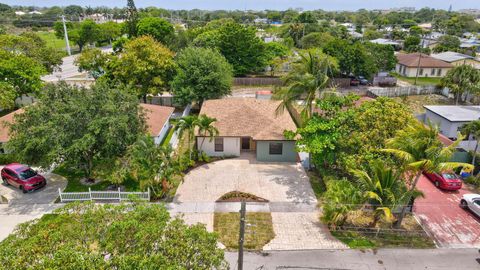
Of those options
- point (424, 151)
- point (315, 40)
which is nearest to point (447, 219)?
point (424, 151)

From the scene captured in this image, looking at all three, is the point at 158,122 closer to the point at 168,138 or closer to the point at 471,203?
the point at 168,138

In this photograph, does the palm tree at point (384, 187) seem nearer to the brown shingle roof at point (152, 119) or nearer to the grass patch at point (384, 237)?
the grass patch at point (384, 237)

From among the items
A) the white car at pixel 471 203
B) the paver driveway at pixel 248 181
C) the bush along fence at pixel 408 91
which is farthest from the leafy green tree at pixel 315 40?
the white car at pixel 471 203

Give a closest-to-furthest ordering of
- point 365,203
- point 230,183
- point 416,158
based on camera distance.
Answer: point 416,158
point 365,203
point 230,183

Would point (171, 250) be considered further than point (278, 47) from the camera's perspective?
No

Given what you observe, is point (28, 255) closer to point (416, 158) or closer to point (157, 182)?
point (157, 182)

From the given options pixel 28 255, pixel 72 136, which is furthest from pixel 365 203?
pixel 72 136
